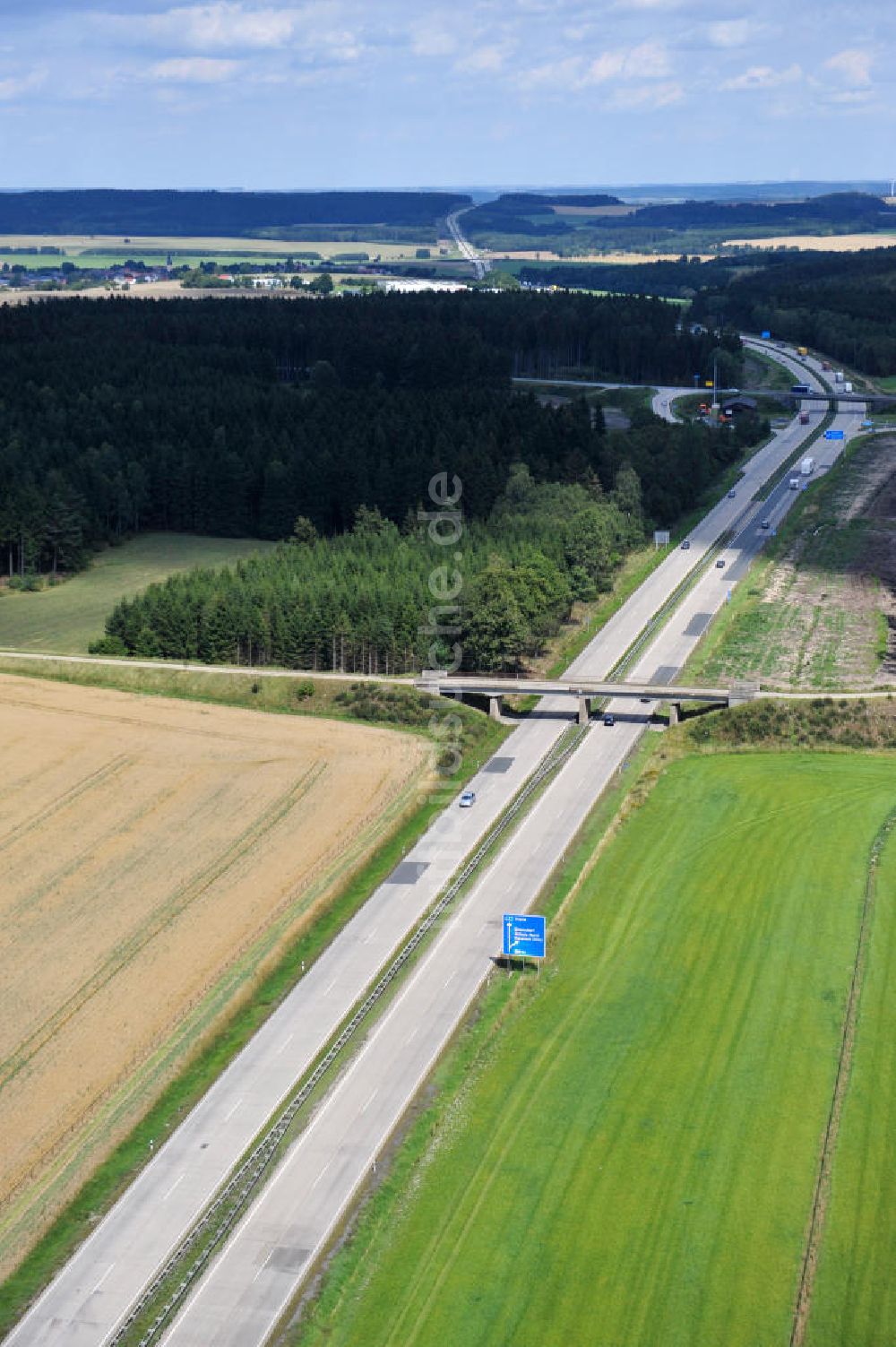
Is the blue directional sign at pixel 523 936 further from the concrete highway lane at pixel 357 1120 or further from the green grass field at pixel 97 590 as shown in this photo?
the green grass field at pixel 97 590

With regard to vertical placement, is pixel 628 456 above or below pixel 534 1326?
above

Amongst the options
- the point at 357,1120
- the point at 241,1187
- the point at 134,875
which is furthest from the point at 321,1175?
the point at 134,875

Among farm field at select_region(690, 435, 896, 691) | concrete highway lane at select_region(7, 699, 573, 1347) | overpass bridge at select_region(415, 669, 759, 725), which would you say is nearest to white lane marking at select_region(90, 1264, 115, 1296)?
concrete highway lane at select_region(7, 699, 573, 1347)

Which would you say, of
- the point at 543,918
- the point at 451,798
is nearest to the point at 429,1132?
the point at 543,918

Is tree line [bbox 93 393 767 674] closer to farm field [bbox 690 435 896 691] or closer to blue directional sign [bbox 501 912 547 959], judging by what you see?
farm field [bbox 690 435 896 691]

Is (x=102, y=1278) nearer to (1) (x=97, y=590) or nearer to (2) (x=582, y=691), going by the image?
(2) (x=582, y=691)

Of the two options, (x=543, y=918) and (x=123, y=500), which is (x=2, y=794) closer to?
(x=543, y=918)

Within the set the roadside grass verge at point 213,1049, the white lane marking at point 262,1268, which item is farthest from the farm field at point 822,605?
the white lane marking at point 262,1268
